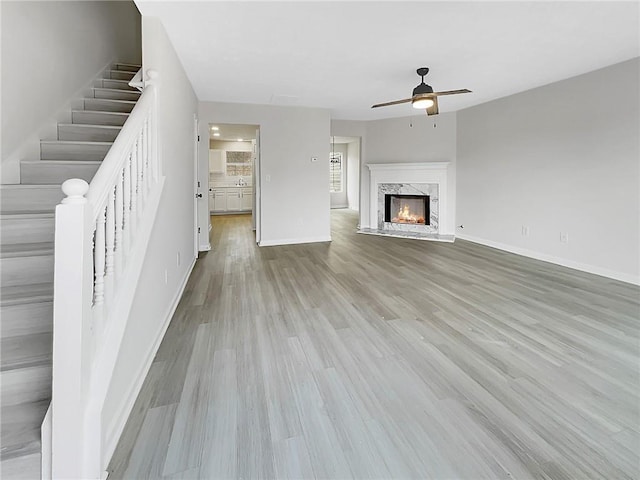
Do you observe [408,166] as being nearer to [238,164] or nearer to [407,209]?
[407,209]

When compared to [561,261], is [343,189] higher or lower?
higher

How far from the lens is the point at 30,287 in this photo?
5.24 ft

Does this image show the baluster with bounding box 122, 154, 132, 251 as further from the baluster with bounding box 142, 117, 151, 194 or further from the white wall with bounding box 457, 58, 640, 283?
the white wall with bounding box 457, 58, 640, 283

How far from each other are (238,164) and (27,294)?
366 inches

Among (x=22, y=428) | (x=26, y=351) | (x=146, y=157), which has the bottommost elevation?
(x=22, y=428)

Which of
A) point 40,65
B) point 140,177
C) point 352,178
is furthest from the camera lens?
point 352,178

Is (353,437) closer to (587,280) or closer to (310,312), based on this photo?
(310,312)

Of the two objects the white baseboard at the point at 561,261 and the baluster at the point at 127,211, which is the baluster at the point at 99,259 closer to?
the baluster at the point at 127,211

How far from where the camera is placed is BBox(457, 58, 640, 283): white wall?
359 centimetres

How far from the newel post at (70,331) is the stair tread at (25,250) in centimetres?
80

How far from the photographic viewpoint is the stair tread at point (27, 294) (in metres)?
1.46

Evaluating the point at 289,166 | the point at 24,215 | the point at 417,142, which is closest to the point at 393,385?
the point at 24,215

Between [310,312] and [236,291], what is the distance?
3.09 ft

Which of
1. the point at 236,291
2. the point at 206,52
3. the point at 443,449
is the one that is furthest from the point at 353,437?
the point at 206,52
